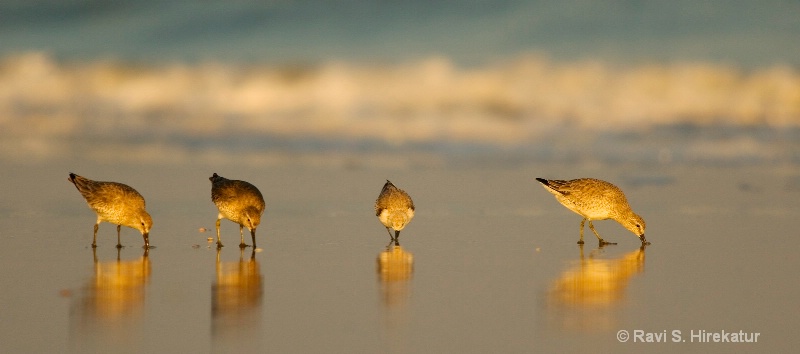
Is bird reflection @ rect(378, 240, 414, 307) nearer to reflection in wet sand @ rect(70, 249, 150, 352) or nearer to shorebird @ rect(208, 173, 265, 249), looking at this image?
shorebird @ rect(208, 173, 265, 249)

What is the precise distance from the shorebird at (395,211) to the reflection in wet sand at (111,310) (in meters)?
4.12

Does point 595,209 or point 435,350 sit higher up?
point 595,209

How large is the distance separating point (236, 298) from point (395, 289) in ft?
5.26

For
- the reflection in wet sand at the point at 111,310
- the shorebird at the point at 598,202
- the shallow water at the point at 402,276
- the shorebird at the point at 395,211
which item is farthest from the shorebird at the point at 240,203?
the shorebird at the point at 598,202

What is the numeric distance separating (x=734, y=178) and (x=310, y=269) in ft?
48.0

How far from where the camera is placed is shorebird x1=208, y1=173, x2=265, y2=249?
50.0ft

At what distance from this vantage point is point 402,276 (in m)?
12.4

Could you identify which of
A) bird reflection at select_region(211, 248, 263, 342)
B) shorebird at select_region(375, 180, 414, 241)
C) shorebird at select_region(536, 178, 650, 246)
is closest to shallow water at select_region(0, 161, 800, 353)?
bird reflection at select_region(211, 248, 263, 342)

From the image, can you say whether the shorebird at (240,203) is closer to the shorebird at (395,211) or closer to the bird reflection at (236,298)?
the bird reflection at (236,298)

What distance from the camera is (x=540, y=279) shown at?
480 inches

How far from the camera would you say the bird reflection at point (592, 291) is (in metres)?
9.95

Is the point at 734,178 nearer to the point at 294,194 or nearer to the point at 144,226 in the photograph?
the point at 294,194

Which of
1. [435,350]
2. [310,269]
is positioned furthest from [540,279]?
[435,350]

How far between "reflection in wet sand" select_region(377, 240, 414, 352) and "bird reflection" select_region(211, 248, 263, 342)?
3.75 ft
